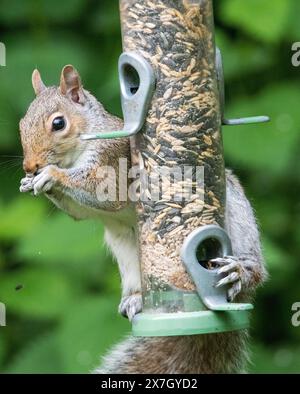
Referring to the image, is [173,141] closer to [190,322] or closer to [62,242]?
[190,322]

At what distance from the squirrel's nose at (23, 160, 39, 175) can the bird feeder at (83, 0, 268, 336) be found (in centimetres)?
22

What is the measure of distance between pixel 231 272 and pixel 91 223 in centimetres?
96

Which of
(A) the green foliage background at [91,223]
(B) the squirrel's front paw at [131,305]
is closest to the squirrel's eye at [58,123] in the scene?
(B) the squirrel's front paw at [131,305]

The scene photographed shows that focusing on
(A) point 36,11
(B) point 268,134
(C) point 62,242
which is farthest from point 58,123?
(A) point 36,11

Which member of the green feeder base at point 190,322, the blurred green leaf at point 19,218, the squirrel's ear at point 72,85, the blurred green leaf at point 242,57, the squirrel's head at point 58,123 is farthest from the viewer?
the blurred green leaf at point 242,57

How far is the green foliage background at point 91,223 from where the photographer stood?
308 cm

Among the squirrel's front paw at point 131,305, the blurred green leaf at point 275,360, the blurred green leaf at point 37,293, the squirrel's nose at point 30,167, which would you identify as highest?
the squirrel's nose at point 30,167

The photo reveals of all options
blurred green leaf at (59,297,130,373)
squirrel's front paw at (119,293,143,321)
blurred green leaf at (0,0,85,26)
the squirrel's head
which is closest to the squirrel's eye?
the squirrel's head

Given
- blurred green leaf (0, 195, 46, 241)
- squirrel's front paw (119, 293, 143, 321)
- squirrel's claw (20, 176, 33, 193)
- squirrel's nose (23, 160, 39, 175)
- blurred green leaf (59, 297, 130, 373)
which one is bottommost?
blurred green leaf (59, 297, 130, 373)

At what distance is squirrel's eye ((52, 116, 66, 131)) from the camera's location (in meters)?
2.40

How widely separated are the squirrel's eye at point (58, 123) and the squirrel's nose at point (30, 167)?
0.11 meters

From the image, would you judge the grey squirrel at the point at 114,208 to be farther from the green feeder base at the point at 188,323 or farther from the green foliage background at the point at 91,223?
the green foliage background at the point at 91,223

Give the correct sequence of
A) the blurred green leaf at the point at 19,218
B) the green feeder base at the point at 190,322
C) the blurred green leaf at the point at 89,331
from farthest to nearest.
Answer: the blurred green leaf at the point at 19,218 < the blurred green leaf at the point at 89,331 < the green feeder base at the point at 190,322

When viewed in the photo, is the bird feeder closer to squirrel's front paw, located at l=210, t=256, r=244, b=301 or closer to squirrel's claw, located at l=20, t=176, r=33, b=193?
squirrel's front paw, located at l=210, t=256, r=244, b=301
